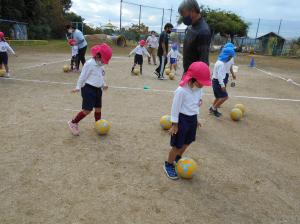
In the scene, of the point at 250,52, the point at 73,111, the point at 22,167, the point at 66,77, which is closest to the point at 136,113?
the point at 73,111

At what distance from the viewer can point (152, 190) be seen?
351 cm

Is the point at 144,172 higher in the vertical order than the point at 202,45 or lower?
lower

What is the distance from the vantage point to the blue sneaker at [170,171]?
3.83m

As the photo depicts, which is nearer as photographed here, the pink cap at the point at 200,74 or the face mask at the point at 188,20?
the pink cap at the point at 200,74

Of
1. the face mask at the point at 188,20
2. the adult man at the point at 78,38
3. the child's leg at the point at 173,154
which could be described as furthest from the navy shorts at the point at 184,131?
the adult man at the point at 78,38

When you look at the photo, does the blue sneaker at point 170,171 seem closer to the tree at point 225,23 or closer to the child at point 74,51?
the child at point 74,51

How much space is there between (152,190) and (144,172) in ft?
1.45

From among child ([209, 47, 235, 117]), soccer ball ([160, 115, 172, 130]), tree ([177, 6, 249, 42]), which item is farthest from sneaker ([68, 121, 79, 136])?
tree ([177, 6, 249, 42])

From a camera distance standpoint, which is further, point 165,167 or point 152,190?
point 165,167

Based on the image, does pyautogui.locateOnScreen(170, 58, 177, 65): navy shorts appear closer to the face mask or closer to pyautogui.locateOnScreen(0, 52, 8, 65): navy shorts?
pyautogui.locateOnScreen(0, 52, 8, 65): navy shorts

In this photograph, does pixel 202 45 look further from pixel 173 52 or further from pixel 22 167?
pixel 173 52

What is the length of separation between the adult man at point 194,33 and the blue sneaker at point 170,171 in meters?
1.84

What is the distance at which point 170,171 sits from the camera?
3.89 meters

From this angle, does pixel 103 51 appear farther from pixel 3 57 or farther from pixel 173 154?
pixel 3 57
